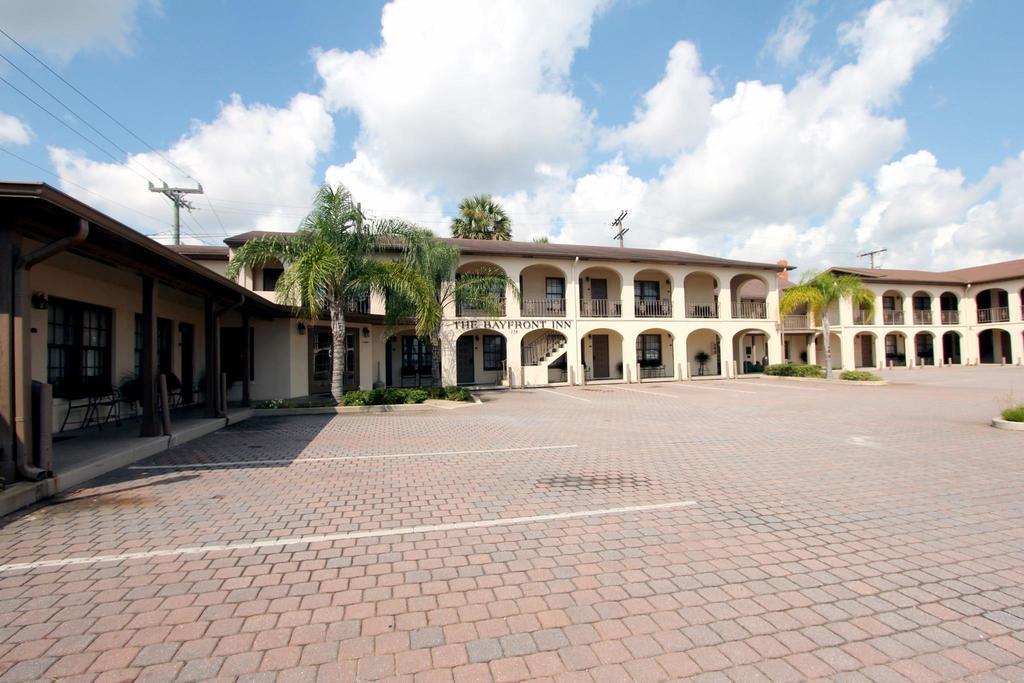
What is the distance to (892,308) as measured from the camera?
31469 mm

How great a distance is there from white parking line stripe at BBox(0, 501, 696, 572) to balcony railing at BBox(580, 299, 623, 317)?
60.4ft

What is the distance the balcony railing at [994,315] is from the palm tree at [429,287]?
116 ft

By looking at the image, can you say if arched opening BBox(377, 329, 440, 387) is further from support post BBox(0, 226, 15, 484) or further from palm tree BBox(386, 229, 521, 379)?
support post BBox(0, 226, 15, 484)

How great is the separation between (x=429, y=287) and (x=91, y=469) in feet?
29.5

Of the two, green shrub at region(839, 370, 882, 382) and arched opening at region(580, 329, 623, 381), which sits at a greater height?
arched opening at region(580, 329, 623, 381)

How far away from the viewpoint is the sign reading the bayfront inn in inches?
791

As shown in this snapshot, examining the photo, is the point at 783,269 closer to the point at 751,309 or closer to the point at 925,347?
the point at 751,309

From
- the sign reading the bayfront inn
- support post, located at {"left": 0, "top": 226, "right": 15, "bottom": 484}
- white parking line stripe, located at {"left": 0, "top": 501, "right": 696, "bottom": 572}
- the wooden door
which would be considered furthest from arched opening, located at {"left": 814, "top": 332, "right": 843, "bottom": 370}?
support post, located at {"left": 0, "top": 226, "right": 15, "bottom": 484}

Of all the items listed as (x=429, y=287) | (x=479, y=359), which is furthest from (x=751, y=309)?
(x=429, y=287)

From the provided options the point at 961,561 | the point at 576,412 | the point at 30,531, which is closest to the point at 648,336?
the point at 576,412

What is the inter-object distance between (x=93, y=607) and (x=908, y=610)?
505cm

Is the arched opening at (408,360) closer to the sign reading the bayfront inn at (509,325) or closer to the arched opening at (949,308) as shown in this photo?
the sign reading the bayfront inn at (509,325)

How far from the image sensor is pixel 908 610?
2816mm

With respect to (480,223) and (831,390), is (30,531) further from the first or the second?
(480,223)
